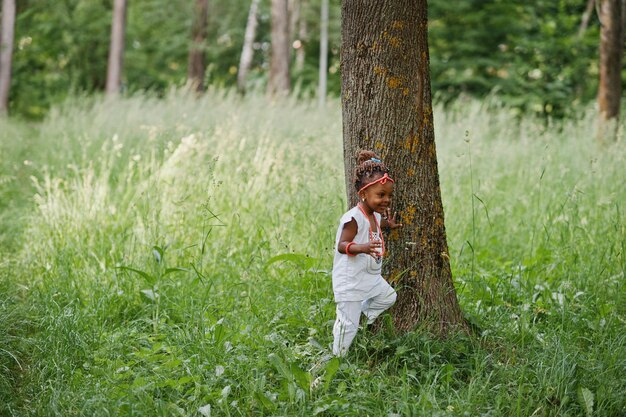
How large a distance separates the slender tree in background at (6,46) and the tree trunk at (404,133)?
1364cm

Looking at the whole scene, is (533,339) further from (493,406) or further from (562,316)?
(493,406)

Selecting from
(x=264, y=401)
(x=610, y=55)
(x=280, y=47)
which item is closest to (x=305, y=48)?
(x=280, y=47)

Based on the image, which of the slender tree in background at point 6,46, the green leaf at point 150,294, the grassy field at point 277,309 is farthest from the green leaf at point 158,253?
the slender tree in background at point 6,46

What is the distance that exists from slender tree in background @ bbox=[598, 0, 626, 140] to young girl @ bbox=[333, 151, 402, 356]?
7055 millimetres

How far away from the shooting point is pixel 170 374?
125 inches

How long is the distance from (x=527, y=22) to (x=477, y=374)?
1732 cm

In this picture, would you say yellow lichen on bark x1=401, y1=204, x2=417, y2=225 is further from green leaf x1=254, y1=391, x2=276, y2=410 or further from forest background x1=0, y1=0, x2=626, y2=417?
green leaf x1=254, y1=391, x2=276, y2=410

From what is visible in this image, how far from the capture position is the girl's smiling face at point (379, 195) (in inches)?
122

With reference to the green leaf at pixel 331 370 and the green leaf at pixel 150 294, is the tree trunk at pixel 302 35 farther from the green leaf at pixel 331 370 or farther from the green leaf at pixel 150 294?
the green leaf at pixel 331 370

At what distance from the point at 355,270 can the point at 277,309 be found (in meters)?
0.87

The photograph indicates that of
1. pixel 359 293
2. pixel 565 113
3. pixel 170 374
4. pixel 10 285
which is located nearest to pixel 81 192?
Result: pixel 10 285

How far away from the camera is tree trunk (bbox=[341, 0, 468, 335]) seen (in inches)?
132

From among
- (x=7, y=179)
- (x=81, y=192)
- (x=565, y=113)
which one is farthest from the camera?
(x=565, y=113)

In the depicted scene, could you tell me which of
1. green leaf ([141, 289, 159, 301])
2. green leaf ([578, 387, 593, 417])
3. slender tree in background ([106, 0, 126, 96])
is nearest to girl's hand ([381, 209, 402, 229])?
green leaf ([578, 387, 593, 417])
